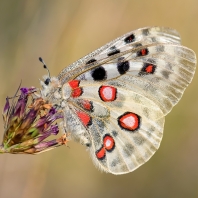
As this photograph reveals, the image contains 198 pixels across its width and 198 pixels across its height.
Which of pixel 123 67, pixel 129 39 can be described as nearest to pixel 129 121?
pixel 123 67

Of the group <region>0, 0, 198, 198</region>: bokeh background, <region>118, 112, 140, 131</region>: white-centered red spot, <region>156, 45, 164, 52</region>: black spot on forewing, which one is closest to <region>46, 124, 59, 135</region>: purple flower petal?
<region>118, 112, 140, 131</region>: white-centered red spot

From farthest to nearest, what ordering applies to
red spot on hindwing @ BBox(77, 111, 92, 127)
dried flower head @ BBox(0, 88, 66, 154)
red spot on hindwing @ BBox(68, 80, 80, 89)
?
red spot on hindwing @ BBox(77, 111, 92, 127), red spot on hindwing @ BBox(68, 80, 80, 89), dried flower head @ BBox(0, 88, 66, 154)

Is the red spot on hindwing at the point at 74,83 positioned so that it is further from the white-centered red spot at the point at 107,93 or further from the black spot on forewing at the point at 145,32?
the black spot on forewing at the point at 145,32

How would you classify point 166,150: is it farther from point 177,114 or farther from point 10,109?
point 10,109

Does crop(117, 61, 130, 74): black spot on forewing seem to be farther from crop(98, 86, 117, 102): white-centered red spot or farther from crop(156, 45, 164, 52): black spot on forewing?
crop(156, 45, 164, 52): black spot on forewing

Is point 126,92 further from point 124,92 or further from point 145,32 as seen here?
point 145,32

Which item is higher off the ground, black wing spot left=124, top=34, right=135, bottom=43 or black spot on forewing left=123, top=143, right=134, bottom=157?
black wing spot left=124, top=34, right=135, bottom=43
